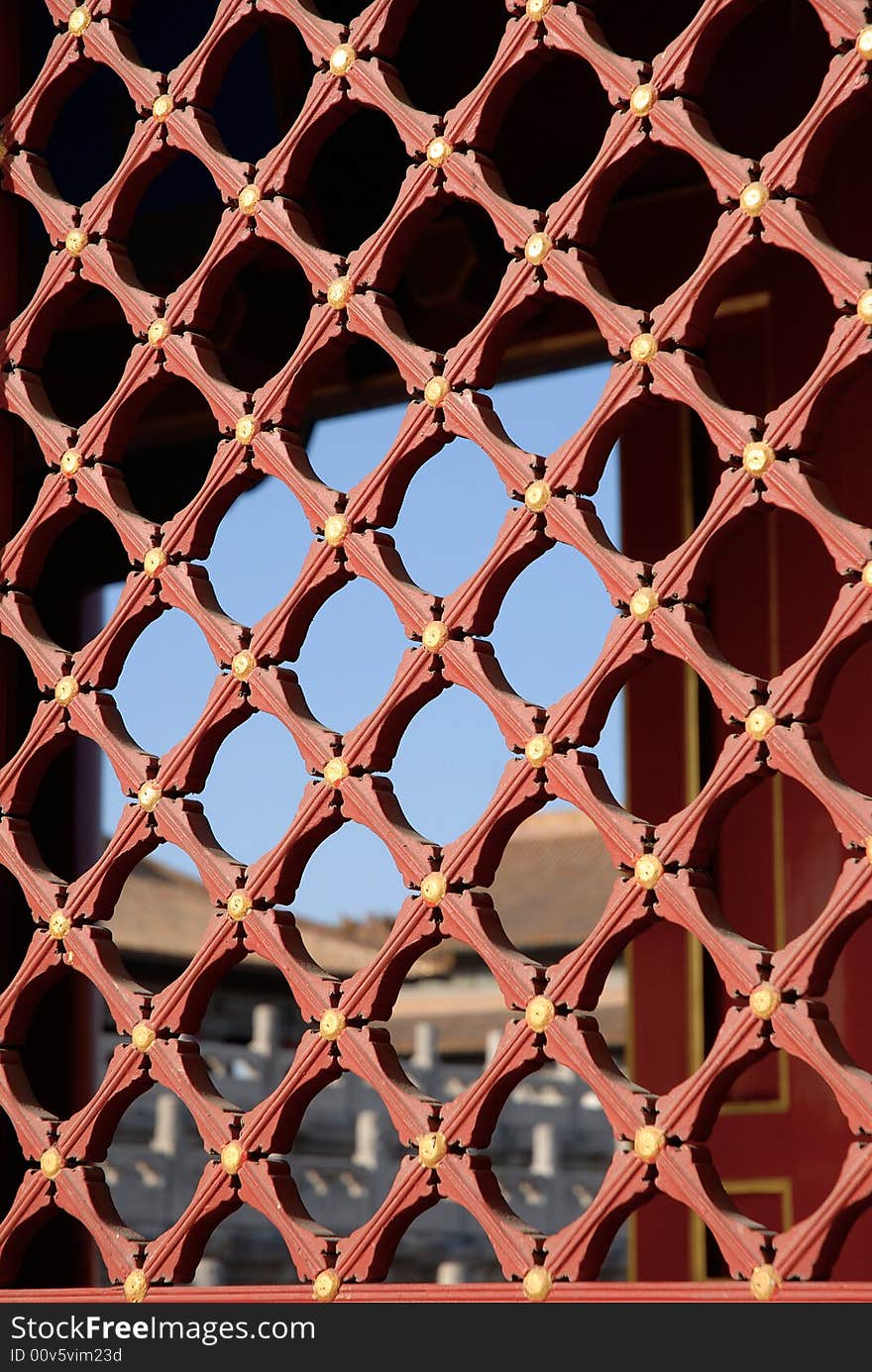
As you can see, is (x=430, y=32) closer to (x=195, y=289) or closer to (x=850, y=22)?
(x=195, y=289)

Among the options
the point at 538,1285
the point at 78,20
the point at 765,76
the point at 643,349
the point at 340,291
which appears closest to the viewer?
the point at 538,1285

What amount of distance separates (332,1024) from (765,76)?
74.9 inches

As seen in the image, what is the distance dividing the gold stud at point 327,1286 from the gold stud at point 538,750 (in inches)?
18.2

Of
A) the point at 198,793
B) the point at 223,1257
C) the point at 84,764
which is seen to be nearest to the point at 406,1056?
the point at 223,1257

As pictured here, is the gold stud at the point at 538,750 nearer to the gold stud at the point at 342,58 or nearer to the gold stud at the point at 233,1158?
the gold stud at the point at 233,1158

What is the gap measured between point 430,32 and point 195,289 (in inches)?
51.3

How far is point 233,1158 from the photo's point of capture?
1.71 meters

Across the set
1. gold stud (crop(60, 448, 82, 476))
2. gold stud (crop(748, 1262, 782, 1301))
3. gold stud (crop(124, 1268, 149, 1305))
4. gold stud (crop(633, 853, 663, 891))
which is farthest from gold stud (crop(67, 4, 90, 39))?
gold stud (crop(748, 1262, 782, 1301))

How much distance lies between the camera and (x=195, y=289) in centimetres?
194

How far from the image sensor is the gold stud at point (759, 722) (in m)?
1.46

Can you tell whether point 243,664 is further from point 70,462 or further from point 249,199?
point 249,199

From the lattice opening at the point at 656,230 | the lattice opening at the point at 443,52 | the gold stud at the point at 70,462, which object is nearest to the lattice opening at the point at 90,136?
the lattice opening at the point at 443,52

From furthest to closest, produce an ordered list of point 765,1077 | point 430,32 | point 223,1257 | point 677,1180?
point 223,1257
point 430,32
point 765,1077
point 677,1180

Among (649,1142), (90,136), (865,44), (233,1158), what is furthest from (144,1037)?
(90,136)
